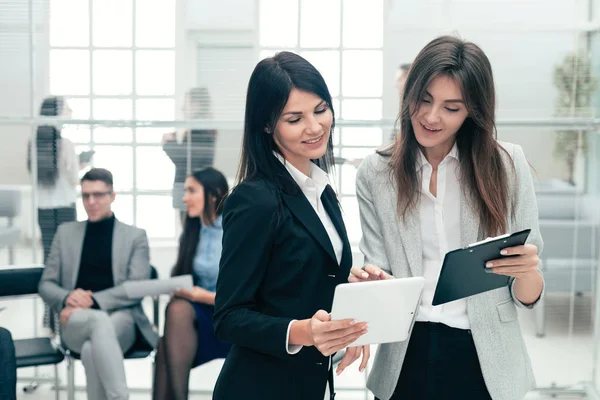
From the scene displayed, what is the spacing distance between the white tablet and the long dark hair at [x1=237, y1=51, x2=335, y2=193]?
0.28 m

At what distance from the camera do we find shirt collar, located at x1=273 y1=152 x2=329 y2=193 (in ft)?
5.79

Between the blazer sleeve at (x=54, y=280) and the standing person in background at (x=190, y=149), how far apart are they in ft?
1.98

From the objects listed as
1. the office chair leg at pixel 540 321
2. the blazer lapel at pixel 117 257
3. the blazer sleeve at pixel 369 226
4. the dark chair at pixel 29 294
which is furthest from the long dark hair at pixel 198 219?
the blazer sleeve at pixel 369 226

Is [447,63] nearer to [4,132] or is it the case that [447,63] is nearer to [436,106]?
[436,106]

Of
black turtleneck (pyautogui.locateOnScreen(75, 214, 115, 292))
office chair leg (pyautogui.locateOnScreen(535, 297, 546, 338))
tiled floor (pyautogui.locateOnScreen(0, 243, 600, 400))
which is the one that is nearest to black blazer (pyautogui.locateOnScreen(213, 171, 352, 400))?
black turtleneck (pyautogui.locateOnScreen(75, 214, 115, 292))

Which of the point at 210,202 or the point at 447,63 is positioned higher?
the point at 447,63

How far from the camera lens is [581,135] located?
160 inches

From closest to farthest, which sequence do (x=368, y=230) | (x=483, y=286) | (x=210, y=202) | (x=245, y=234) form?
(x=245, y=234)
(x=483, y=286)
(x=368, y=230)
(x=210, y=202)

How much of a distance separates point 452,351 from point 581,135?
8.20ft

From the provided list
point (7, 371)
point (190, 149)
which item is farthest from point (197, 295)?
point (7, 371)

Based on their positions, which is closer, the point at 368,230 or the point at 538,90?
the point at 368,230

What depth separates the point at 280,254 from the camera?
1.65 meters

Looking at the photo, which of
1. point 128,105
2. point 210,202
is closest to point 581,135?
point 210,202

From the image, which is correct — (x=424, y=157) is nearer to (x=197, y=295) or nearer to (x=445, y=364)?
(x=445, y=364)
